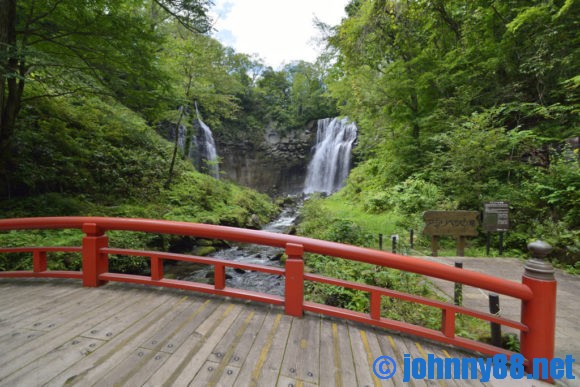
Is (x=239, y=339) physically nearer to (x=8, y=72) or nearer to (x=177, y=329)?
(x=177, y=329)

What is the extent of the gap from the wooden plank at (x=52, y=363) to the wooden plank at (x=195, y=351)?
712mm

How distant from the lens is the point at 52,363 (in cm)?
177

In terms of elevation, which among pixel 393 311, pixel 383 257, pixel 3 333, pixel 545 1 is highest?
pixel 545 1

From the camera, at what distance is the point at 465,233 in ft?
17.7

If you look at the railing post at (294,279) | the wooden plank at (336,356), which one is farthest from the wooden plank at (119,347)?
the wooden plank at (336,356)

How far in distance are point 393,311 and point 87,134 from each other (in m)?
12.1

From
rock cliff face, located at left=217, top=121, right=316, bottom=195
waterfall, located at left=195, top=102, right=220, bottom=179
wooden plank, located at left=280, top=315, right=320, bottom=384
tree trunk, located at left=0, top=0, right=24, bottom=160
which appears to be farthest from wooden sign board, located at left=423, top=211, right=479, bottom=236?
rock cliff face, located at left=217, top=121, right=316, bottom=195

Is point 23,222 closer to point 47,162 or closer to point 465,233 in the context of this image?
point 47,162

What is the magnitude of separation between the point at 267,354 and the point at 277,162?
27471mm

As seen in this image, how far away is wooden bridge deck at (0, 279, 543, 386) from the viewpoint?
66.3 inches

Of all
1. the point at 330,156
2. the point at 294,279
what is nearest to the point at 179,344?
the point at 294,279

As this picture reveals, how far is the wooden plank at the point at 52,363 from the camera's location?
1.62 metres

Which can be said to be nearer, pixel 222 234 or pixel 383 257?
pixel 383 257

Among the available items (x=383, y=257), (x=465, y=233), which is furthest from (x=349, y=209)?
(x=383, y=257)
